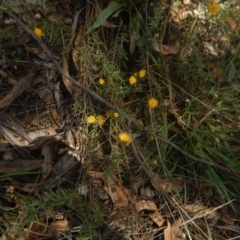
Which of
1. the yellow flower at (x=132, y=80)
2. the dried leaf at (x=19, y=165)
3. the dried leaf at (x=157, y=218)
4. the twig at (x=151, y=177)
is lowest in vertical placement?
the dried leaf at (x=19, y=165)

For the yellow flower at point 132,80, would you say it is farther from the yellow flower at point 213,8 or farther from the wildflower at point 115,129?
the yellow flower at point 213,8

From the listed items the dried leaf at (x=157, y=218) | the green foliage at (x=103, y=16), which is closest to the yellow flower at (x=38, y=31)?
the green foliage at (x=103, y=16)

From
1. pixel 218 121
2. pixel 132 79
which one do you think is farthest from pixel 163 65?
pixel 218 121

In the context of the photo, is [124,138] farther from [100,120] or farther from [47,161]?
[47,161]

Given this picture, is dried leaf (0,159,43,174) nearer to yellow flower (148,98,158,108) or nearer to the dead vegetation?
the dead vegetation

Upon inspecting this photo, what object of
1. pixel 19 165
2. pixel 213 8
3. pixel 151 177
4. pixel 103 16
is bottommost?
pixel 19 165

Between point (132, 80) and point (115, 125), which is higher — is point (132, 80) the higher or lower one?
the higher one

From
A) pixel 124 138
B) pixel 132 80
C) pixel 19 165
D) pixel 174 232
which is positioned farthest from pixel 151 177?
pixel 19 165

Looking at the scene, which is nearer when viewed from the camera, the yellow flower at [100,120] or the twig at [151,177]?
the twig at [151,177]

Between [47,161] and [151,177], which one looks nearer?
[151,177]

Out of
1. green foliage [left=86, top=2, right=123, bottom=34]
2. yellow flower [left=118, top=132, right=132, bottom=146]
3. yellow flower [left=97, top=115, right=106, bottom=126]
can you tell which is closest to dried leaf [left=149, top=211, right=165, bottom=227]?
yellow flower [left=118, top=132, right=132, bottom=146]
